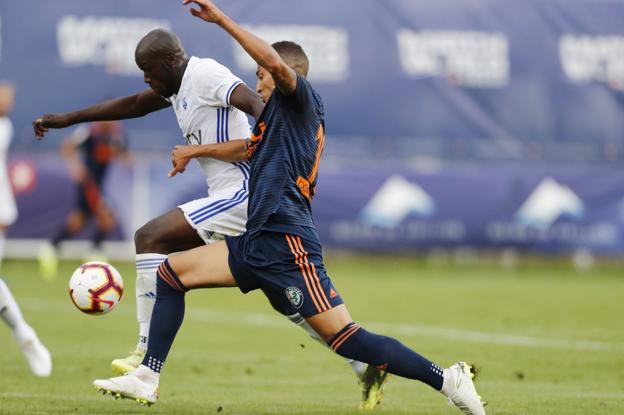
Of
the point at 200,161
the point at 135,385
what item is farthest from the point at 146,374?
the point at 200,161

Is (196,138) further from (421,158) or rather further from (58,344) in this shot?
(421,158)

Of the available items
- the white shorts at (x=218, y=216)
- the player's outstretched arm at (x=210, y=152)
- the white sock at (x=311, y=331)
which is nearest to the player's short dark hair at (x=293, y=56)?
the player's outstretched arm at (x=210, y=152)

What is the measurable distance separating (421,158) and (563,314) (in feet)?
27.6

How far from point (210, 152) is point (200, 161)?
21.0 inches

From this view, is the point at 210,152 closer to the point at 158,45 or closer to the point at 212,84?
the point at 212,84

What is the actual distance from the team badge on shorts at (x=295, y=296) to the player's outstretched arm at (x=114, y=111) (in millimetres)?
2127

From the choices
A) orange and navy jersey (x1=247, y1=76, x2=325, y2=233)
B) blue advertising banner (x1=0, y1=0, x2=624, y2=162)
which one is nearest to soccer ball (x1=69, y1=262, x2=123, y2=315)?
orange and navy jersey (x1=247, y1=76, x2=325, y2=233)

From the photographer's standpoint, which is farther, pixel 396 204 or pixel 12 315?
pixel 396 204

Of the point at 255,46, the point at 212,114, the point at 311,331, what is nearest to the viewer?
the point at 255,46

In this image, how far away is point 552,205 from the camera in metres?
22.4

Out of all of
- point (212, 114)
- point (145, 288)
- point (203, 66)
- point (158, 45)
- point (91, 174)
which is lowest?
point (91, 174)

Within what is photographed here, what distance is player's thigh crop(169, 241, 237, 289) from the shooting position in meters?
7.22

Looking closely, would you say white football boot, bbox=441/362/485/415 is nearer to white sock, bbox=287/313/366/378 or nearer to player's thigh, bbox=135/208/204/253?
white sock, bbox=287/313/366/378

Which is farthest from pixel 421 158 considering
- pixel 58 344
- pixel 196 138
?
pixel 196 138
